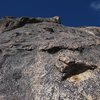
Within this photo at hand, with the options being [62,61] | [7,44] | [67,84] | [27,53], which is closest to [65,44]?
[62,61]

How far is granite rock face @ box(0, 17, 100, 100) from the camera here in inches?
341

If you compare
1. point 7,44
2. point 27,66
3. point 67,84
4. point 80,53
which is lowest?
point 67,84

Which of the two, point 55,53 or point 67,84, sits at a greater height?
point 55,53

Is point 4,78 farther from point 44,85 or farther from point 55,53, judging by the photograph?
point 55,53

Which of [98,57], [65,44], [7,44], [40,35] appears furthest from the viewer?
[40,35]

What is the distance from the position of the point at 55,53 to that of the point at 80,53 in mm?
2018

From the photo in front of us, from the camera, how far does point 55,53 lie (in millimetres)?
11891

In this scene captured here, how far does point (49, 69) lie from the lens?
10102 millimetres

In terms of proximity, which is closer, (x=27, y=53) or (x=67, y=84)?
(x=67, y=84)

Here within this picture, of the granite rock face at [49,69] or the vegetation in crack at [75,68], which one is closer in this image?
the granite rock face at [49,69]

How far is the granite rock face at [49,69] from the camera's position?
A: 8656 mm

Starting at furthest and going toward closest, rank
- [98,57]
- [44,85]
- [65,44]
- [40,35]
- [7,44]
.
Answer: [40,35]
[7,44]
[65,44]
[98,57]
[44,85]

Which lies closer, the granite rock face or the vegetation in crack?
the granite rock face

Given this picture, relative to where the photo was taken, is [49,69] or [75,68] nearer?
[49,69]
